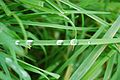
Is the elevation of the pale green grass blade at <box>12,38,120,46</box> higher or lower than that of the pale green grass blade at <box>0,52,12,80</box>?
higher

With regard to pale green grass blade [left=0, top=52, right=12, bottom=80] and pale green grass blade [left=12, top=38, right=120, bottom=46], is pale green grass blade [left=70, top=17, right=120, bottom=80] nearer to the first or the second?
pale green grass blade [left=12, top=38, right=120, bottom=46]

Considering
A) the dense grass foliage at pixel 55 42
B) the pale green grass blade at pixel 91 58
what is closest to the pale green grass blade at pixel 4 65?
the dense grass foliage at pixel 55 42

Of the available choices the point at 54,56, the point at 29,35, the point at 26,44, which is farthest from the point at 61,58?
the point at 26,44

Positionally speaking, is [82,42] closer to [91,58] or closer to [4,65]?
[91,58]

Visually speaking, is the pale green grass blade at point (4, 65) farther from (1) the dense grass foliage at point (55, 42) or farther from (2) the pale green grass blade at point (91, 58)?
(2) the pale green grass blade at point (91, 58)

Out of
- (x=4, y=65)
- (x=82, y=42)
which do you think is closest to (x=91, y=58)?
(x=82, y=42)

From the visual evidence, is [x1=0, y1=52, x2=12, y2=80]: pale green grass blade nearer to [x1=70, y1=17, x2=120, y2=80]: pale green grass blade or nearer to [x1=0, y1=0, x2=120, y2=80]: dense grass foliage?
[x1=0, y1=0, x2=120, y2=80]: dense grass foliage

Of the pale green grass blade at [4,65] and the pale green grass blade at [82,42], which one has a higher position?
the pale green grass blade at [82,42]

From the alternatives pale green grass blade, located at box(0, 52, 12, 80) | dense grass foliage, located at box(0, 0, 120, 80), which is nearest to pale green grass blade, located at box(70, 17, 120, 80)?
dense grass foliage, located at box(0, 0, 120, 80)
